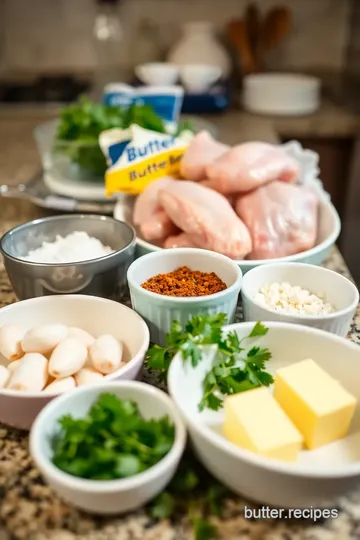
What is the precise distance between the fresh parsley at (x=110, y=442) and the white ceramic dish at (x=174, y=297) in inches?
6.4

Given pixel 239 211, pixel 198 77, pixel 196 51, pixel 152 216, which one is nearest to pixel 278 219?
pixel 239 211

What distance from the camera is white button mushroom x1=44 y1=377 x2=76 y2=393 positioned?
22.1 inches

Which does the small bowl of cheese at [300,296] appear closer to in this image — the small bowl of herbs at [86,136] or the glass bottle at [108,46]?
the small bowl of herbs at [86,136]

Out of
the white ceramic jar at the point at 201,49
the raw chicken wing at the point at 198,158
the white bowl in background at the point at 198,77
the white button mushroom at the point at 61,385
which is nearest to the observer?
the white button mushroom at the point at 61,385

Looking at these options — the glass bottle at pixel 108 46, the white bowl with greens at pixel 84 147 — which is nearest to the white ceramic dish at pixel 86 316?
the white bowl with greens at pixel 84 147

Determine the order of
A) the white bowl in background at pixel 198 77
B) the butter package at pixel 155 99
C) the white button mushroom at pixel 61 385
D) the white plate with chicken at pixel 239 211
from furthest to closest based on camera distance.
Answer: the white bowl in background at pixel 198 77
the butter package at pixel 155 99
the white plate with chicken at pixel 239 211
the white button mushroom at pixel 61 385

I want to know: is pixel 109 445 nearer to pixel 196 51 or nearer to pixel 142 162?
pixel 142 162

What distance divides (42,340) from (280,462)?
296 mm

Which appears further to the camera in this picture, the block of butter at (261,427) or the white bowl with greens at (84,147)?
the white bowl with greens at (84,147)

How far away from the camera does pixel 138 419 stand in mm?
501

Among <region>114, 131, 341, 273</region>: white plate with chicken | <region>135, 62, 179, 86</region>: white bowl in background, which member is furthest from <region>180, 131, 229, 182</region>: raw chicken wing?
<region>135, 62, 179, 86</region>: white bowl in background

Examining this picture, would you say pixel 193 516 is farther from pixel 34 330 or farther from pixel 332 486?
pixel 34 330

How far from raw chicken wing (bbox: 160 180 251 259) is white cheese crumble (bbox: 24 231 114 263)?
119mm

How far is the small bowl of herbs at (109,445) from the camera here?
0.45m
